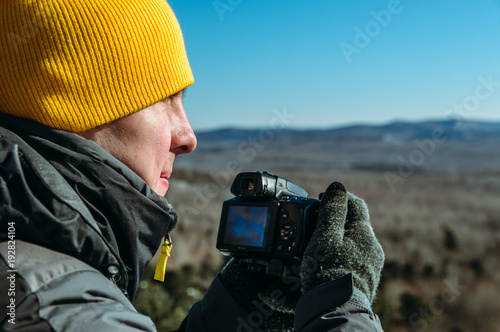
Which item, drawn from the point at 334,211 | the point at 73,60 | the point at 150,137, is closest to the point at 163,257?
the point at 150,137

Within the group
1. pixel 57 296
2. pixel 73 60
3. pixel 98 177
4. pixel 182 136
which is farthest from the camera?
pixel 182 136

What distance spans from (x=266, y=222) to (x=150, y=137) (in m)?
0.73

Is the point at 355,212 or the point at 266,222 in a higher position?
the point at 355,212

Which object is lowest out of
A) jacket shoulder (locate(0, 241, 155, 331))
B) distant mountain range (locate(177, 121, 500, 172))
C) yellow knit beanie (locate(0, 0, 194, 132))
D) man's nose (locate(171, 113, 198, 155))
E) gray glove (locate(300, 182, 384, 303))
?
distant mountain range (locate(177, 121, 500, 172))

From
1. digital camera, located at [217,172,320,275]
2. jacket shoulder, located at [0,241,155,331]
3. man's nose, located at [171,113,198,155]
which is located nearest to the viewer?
jacket shoulder, located at [0,241,155,331]

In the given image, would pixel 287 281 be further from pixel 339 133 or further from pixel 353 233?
pixel 339 133

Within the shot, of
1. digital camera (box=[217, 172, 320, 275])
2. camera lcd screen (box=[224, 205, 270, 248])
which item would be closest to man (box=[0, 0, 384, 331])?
digital camera (box=[217, 172, 320, 275])

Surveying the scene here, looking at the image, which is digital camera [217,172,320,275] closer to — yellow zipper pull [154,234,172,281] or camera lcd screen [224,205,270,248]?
camera lcd screen [224,205,270,248]

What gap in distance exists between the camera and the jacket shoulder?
1.00 m

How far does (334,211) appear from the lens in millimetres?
1772

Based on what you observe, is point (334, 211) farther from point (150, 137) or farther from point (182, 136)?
point (150, 137)

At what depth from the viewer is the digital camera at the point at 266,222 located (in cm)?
196

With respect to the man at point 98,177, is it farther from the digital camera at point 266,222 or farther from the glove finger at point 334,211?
the digital camera at point 266,222

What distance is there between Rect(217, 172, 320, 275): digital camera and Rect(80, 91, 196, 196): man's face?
0.54 m
